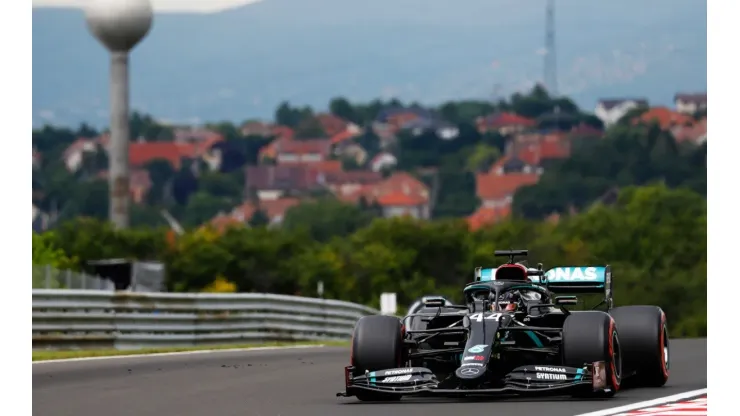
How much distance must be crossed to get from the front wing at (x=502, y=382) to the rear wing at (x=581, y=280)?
3238mm

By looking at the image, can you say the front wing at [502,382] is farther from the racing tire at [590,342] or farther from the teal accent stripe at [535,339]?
the teal accent stripe at [535,339]

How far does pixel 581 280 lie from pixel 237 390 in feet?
13.3

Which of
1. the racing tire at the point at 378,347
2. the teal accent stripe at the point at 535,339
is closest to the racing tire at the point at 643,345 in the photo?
the teal accent stripe at the point at 535,339

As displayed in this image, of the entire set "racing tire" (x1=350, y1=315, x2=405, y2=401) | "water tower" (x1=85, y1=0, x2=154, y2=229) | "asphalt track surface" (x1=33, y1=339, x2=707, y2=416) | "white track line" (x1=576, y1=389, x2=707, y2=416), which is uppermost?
"water tower" (x1=85, y1=0, x2=154, y2=229)

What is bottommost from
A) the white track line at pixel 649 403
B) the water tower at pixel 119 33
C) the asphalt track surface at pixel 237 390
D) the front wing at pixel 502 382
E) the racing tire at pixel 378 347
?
the asphalt track surface at pixel 237 390

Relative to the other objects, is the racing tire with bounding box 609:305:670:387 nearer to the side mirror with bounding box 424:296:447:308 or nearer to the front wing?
the front wing

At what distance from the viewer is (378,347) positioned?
15438mm

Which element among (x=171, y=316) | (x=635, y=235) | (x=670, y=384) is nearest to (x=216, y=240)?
(x=635, y=235)

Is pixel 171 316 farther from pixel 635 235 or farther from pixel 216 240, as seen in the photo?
pixel 635 235

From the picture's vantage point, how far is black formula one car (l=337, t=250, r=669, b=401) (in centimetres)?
1458

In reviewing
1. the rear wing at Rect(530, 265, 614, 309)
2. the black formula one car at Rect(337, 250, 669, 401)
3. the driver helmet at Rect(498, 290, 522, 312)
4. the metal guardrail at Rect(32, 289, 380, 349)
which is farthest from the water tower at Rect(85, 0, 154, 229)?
the driver helmet at Rect(498, 290, 522, 312)

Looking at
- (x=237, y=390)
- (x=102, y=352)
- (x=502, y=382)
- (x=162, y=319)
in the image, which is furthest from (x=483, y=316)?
(x=162, y=319)

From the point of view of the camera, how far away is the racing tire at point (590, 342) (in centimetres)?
1470
